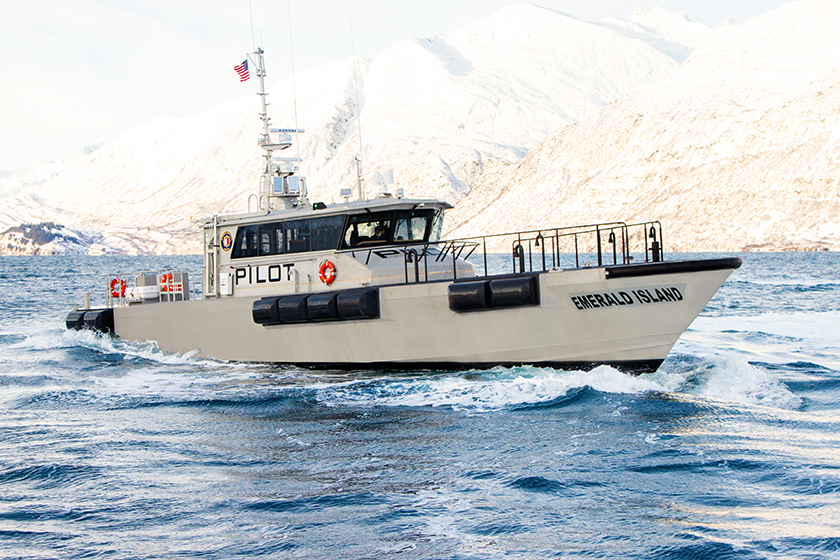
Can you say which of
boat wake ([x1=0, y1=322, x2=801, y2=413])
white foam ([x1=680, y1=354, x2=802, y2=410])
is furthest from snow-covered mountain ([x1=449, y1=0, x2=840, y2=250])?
boat wake ([x1=0, y1=322, x2=801, y2=413])

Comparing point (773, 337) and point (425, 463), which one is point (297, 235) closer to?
point (425, 463)

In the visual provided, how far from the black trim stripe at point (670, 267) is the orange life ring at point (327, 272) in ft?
17.9


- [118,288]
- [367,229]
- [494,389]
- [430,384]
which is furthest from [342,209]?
[118,288]

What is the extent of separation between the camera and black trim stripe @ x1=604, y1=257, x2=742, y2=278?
12703mm

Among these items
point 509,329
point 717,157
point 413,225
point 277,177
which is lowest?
point 509,329

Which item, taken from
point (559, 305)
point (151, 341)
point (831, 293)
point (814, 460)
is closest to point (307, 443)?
point (559, 305)

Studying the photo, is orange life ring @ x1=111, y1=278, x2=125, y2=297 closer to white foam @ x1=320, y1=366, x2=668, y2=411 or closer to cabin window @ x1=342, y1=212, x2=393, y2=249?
cabin window @ x1=342, y1=212, x2=393, y2=249

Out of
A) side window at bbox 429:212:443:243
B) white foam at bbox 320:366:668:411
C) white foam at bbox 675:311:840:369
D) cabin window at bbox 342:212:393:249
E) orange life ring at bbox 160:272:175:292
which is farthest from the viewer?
orange life ring at bbox 160:272:175:292

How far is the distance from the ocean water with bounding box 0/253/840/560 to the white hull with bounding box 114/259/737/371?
0.39 metres

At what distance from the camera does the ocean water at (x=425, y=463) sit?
22.5 ft

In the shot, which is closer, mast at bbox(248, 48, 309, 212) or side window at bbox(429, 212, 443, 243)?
side window at bbox(429, 212, 443, 243)

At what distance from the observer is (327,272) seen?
607 inches

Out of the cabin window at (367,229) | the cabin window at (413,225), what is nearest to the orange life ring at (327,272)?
the cabin window at (367,229)

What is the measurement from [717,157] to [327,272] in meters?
96.0
